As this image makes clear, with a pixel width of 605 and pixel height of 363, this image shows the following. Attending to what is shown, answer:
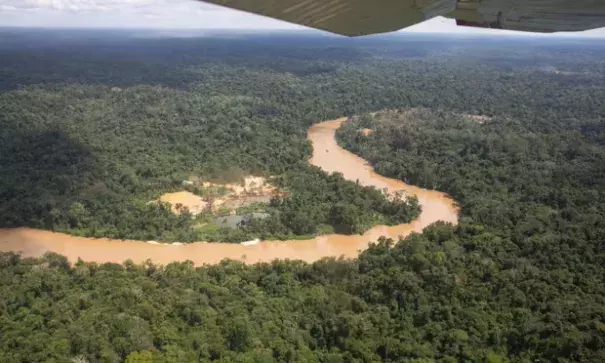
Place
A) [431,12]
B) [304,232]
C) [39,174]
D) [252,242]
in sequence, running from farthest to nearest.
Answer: [39,174] → [304,232] → [252,242] → [431,12]

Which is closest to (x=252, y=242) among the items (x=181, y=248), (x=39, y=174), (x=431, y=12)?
(x=181, y=248)

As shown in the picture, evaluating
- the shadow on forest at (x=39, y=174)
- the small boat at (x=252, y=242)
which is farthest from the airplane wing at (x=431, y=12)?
the shadow on forest at (x=39, y=174)

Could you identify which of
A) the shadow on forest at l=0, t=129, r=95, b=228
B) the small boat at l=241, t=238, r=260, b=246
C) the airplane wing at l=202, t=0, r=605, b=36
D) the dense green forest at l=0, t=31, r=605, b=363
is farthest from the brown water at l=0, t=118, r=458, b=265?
the airplane wing at l=202, t=0, r=605, b=36

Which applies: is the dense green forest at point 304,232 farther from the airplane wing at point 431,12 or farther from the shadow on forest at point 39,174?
the airplane wing at point 431,12

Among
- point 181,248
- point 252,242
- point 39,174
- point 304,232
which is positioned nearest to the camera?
point 181,248

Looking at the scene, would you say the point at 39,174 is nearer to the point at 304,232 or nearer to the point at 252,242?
the point at 252,242

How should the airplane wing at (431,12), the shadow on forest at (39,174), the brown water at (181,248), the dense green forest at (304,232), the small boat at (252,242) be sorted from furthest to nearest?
the shadow on forest at (39,174)
the small boat at (252,242)
the brown water at (181,248)
the dense green forest at (304,232)
the airplane wing at (431,12)
